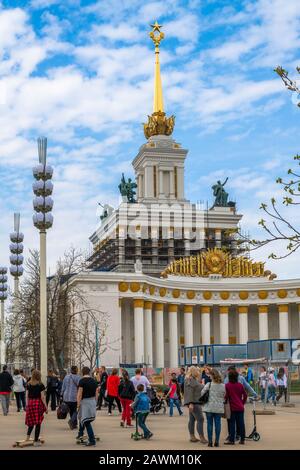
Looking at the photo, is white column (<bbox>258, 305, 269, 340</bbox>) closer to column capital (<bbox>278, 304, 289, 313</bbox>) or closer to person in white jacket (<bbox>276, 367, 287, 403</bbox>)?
column capital (<bbox>278, 304, 289, 313</bbox>)

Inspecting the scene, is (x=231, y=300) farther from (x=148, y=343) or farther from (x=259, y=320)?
(x=148, y=343)

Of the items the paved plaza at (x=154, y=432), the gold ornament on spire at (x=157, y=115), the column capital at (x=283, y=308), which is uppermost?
the gold ornament on spire at (x=157, y=115)

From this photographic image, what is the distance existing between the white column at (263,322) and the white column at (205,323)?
4341 mm

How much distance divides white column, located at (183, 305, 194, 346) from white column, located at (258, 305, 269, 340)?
5717mm

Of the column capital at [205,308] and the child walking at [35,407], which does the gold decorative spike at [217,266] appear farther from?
the child walking at [35,407]

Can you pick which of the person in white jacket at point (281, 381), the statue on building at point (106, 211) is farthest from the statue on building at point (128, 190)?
the person in white jacket at point (281, 381)

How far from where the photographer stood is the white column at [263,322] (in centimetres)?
7388

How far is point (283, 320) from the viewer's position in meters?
74.0

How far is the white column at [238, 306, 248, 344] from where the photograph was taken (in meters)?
74.0

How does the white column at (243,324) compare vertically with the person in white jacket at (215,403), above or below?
above

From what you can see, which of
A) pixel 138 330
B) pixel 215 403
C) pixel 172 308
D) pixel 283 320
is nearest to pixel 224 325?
pixel 283 320

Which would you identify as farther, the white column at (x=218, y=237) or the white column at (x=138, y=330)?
the white column at (x=218, y=237)

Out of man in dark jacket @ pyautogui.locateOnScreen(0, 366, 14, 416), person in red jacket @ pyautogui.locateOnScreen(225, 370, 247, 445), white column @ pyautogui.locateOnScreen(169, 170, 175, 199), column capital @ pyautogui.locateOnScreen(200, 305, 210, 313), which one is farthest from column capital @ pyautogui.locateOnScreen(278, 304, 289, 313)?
person in red jacket @ pyautogui.locateOnScreen(225, 370, 247, 445)

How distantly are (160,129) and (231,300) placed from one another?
22256 millimetres
